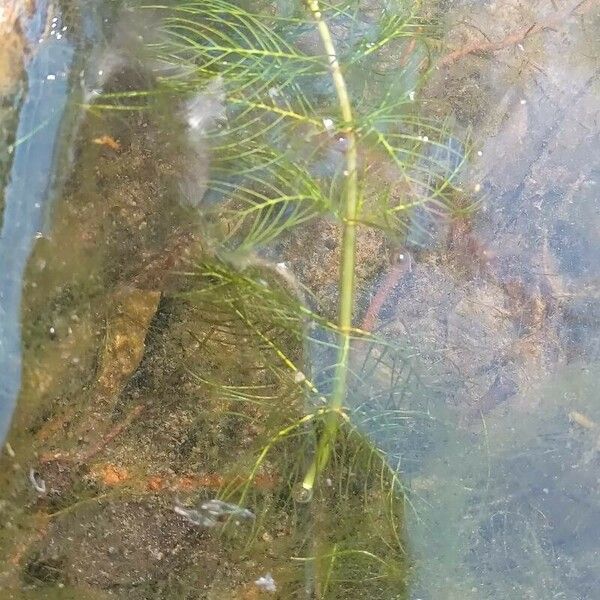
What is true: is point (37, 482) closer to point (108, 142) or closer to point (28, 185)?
point (28, 185)

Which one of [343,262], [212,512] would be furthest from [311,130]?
[212,512]

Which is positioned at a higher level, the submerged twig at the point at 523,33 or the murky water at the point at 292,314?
the submerged twig at the point at 523,33

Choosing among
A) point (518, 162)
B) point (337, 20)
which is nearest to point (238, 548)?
point (518, 162)

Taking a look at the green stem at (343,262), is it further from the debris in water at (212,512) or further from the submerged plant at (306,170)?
the debris in water at (212,512)

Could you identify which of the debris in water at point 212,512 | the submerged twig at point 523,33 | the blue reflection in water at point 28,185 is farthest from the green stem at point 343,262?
the blue reflection in water at point 28,185

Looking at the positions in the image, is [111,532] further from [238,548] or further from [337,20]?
[337,20]

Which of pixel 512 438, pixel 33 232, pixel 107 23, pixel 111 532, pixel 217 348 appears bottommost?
pixel 111 532
